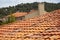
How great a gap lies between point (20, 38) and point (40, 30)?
2.45 feet

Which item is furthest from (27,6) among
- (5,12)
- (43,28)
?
(43,28)

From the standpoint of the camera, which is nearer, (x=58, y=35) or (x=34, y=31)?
(x=58, y=35)

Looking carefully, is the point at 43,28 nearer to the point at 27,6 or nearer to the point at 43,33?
the point at 43,33

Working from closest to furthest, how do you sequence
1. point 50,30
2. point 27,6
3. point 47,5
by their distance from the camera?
point 50,30, point 47,5, point 27,6

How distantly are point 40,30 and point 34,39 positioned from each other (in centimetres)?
84

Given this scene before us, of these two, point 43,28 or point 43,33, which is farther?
point 43,28

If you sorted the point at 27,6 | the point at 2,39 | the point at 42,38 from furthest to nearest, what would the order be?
the point at 27,6
the point at 2,39
the point at 42,38

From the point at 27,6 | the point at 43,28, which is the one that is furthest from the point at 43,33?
the point at 27,6

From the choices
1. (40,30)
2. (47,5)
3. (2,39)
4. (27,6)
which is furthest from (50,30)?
(27,6)

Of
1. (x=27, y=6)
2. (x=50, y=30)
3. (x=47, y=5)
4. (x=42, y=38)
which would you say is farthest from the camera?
(x=27, y=6)

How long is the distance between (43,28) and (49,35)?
808 millimetres

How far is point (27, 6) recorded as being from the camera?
47656mm

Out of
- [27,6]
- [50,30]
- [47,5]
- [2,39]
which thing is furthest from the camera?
[27,6]

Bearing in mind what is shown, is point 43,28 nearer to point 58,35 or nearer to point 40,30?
point 40,30
